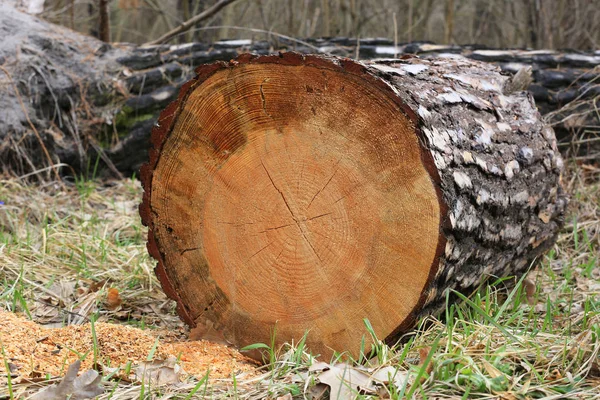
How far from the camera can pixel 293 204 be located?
2311mm

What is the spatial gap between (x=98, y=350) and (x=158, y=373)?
0.91 feet

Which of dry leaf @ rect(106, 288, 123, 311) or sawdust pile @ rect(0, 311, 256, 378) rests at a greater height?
sawdust pile @ rect(0, 311, 256, 378)

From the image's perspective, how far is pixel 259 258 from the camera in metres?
2.39

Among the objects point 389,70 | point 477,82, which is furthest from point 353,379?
point 477,82

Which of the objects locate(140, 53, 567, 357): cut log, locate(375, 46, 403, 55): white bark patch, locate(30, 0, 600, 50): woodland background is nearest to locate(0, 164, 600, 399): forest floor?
locate(140, 53, 567, 357): cut log

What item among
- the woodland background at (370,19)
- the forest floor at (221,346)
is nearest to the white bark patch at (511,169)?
the forest floor at (221,346)

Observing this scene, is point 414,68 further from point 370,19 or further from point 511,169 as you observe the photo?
point 370,19

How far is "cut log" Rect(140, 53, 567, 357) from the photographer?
2.16 metres

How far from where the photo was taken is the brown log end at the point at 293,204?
2.16 m

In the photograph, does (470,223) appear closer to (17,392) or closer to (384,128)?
(384,128)

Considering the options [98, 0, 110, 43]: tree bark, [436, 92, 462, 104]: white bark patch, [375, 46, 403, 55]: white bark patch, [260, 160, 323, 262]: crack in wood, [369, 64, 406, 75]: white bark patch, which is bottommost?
[260, 160, 323, 262]: crack in wood

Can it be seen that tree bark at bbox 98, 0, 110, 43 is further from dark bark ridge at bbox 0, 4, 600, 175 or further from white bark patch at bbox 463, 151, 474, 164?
white bark patch at bbox 463, 151, 474, 164

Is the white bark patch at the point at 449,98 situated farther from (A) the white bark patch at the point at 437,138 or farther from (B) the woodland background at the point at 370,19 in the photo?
(B) the woodland background at the point at 370,19

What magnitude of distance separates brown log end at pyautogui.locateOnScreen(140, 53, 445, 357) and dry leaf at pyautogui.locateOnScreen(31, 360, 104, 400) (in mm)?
685
